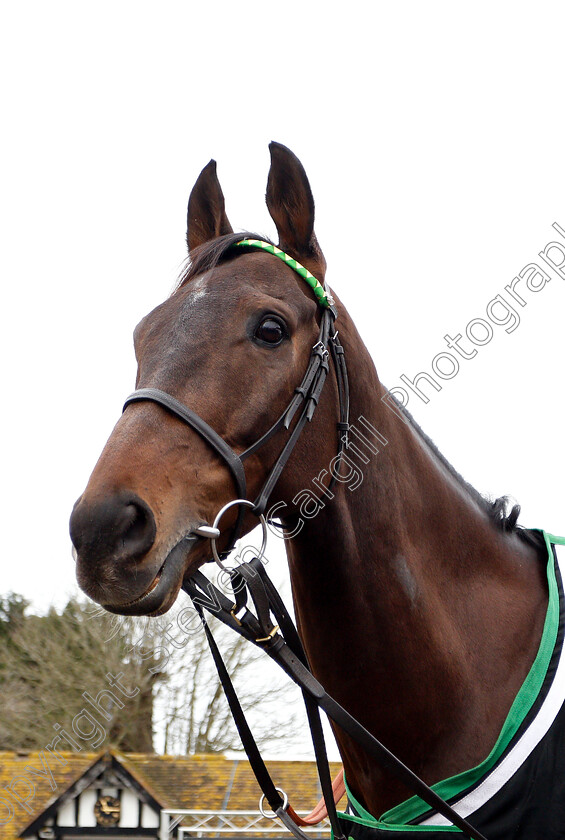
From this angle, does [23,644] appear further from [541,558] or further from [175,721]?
[541,558]

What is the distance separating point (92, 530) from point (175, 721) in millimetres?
23711

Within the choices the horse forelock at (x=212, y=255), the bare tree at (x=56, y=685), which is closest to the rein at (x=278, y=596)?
the horse forelock at (x=212, y=255)

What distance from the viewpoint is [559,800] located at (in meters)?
3.12

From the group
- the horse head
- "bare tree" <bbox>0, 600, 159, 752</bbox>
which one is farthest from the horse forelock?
"bare tree" <bbox>0, 600, 159, 752</bbox>

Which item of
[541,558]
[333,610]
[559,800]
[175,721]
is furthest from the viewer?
[175,721]

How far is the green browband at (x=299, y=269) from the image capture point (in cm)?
358

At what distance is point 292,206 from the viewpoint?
371 cm

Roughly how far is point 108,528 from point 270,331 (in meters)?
1.10

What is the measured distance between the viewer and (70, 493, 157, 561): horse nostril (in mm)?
2590

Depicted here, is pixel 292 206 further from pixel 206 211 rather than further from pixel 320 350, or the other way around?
pixel 320 350

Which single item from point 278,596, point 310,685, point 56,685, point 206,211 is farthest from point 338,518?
point 56,685

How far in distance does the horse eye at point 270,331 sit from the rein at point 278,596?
19 centimetres

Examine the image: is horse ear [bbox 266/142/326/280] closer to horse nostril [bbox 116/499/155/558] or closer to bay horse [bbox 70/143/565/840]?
bay horse [bbox 70/143/565/840]

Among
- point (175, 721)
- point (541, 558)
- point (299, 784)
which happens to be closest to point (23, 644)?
point (175, 721)
